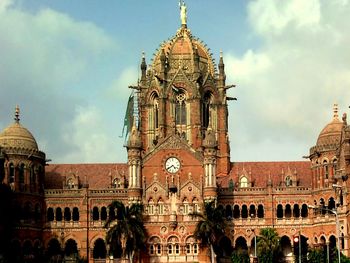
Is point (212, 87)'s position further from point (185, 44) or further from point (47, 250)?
point (47, 250)

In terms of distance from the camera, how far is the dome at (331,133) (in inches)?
4486

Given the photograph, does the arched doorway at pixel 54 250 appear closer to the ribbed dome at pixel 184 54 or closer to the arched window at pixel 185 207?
the arched window at pixel 185 207

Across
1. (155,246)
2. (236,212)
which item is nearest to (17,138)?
(155,246)

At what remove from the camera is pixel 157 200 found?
11594cm

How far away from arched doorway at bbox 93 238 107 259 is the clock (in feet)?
45.1

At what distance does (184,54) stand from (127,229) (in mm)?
34167

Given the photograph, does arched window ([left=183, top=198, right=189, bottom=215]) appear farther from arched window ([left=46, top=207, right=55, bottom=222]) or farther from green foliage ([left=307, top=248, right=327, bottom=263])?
green foliage ([left=307, top=248, right=327, bottom=263])

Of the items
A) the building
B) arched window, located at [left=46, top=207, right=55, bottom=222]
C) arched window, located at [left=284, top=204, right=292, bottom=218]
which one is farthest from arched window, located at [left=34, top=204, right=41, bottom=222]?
arched window, located at [left=284, top=204, right=292, bottom=218]

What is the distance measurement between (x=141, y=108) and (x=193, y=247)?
24.3m

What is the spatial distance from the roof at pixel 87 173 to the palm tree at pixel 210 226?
18.4 metres

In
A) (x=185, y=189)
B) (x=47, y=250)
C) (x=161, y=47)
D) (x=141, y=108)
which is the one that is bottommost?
(x=47, y=250)

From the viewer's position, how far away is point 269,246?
11162 cm

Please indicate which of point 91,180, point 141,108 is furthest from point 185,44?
point 91,180

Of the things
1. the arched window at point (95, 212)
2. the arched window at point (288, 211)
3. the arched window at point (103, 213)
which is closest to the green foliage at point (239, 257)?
the arched window at point (288, 211)
